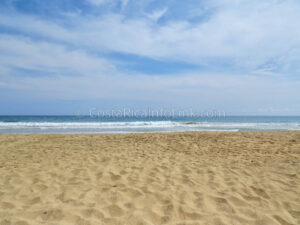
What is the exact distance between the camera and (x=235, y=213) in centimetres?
270

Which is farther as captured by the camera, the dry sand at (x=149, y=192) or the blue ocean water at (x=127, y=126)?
the blue ocean water at (x=127, y=126)

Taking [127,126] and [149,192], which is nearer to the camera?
[149,192]

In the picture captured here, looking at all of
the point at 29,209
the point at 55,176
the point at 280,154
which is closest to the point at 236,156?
the point at 280,154

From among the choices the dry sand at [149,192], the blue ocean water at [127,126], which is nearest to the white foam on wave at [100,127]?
the blue ocean water at [127,126]

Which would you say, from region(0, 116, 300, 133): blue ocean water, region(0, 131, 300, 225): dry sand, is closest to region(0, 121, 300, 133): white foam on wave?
region(0, 116, 300, 133): blue ocean water

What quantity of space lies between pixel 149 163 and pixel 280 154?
452cm

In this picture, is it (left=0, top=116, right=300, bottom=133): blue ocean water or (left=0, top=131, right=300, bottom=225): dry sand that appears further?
(left=0, top=116, right=300, bottom=133): blue ocean water

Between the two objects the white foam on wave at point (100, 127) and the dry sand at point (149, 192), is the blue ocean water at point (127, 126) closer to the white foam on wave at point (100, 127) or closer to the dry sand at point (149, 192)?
the white foam on wave at point (100, 127)

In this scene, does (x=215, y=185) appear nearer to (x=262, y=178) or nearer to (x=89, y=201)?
(x=262, y=178)

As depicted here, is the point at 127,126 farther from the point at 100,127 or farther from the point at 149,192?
the point at 149,192

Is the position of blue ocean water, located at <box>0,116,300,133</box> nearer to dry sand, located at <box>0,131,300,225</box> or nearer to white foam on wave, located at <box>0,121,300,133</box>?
white foam on wave, located at <box>0,121,300,133</box>

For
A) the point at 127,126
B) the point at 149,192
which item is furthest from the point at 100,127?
the point at 149,192

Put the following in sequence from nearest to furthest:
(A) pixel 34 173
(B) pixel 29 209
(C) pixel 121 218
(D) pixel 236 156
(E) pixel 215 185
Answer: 1. (C) pixel 121 218
2. (B) pixel 29 209
3. (E) pixel 215 185
4. (A) pixel 34 173
5. (D) pixel 236 156

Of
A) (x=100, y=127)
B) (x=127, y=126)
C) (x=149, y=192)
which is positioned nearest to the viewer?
(x=149, y=192)
